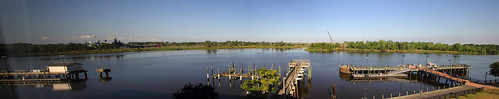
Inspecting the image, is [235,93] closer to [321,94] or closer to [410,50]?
[321,94]

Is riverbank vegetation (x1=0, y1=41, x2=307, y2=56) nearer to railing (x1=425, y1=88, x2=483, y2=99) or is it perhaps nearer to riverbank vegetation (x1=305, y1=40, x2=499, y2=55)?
railing (x1=425, y1=88, x2=483, y2=99)

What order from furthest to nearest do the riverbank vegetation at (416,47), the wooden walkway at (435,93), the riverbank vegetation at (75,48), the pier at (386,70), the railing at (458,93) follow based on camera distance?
1. the riverbank vegetation at (416,47)
2. the pier at (386,70)
3. the wooden walkway at (435,93)
4. the railing at (458,93)
5. the riverbank vegetation at (75,48)

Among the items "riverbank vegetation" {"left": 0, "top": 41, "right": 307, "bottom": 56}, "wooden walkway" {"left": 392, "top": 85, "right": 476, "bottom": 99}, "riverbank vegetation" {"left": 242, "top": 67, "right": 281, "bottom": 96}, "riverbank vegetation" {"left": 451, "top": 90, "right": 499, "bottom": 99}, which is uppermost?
"riverbank vegetation" {"left": 0, "top": 41, "right": 307, "bottom": 56}

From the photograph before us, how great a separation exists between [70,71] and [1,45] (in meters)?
41.1

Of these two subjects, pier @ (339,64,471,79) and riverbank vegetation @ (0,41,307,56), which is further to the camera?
pier @ (339,64,471,79)

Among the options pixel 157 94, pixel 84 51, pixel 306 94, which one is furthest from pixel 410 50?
pixel 84 51

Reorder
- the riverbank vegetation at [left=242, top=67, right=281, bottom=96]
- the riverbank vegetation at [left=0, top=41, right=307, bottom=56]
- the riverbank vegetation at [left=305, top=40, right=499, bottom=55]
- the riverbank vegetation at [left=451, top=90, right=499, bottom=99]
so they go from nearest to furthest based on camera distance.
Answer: the riverbank vegetation at [left=0, top=41, right=307, bottom=56]
the riverbank vegetation at [left=242, top=67, right=281, bottom=96]
the riverbank vegetation at [left=451, top=90, right=499, bottom=99]
the riverbank vegetation at [left=305, top=40, right=499, bottom=55]

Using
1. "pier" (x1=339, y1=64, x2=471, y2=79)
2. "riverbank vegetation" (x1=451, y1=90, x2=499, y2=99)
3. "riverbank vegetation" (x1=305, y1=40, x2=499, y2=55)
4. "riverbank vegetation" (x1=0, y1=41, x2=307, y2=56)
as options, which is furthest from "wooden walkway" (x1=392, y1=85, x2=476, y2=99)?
"riverbank vegetation" (x1=305, y1=40, x2=499, y2=55)

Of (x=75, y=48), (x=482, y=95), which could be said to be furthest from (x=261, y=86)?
(x=75, y=48)

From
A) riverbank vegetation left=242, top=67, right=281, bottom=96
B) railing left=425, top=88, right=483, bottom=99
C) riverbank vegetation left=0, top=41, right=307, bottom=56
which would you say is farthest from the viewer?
railing left=425, top=88, right=483, bottom=99

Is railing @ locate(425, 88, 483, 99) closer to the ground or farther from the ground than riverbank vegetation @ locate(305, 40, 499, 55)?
closer to the ground

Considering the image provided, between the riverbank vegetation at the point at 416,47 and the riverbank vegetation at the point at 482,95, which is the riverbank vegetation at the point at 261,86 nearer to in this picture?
the riverbank vegetation at the point at 482,95

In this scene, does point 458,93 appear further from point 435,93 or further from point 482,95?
point 482,95

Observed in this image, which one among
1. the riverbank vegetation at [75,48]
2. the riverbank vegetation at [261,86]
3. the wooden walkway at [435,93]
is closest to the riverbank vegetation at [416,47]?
the riverbank vegetation at [75,48]
